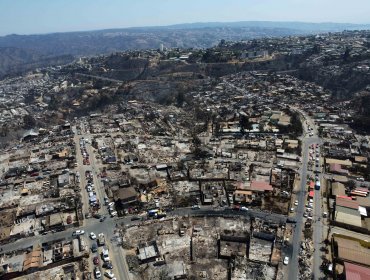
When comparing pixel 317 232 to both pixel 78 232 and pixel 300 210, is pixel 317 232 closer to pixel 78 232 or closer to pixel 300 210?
pixel 300 210

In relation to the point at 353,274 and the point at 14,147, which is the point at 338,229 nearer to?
the point at 353,274

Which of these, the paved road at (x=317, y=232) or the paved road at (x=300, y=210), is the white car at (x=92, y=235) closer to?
the paved road at (x=300, y=210)

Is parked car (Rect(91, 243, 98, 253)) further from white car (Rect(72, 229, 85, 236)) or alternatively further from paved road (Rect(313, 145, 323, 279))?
paved road (Rect(313, 145, 323, 279))

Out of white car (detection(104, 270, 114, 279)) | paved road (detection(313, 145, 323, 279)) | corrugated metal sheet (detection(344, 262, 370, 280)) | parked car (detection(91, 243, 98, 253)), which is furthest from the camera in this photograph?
parked car (detection(91, 243, 98, 253))

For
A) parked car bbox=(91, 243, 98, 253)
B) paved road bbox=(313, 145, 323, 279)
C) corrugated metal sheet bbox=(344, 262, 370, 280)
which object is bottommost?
paved road bbox=(313, 145, 323, 279)

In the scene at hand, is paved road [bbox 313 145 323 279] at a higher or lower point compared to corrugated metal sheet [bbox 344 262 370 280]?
lower

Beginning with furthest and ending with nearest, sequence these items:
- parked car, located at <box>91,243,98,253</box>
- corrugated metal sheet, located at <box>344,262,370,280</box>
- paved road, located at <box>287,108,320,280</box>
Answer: parked car, located at <box>91,243,98,253</box>, paved road, located at <box>287,108,320,280</box>, corrugated metal sheet, located at <box>344,262,370,280</box>

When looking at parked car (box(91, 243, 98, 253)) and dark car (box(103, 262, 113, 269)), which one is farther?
parked car (box(91, 243, 98, 253))

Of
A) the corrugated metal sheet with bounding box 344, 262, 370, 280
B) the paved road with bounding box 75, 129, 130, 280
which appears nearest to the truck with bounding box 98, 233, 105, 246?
the paved road with bounding box 75, 129, 130, 280

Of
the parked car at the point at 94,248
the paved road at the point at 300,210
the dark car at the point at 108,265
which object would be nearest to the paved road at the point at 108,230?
the dark car at the point at 108,265

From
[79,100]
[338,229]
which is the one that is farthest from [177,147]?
[79,100]

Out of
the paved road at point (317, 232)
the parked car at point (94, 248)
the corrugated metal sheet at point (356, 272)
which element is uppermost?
the parked car at point (94, 248)
